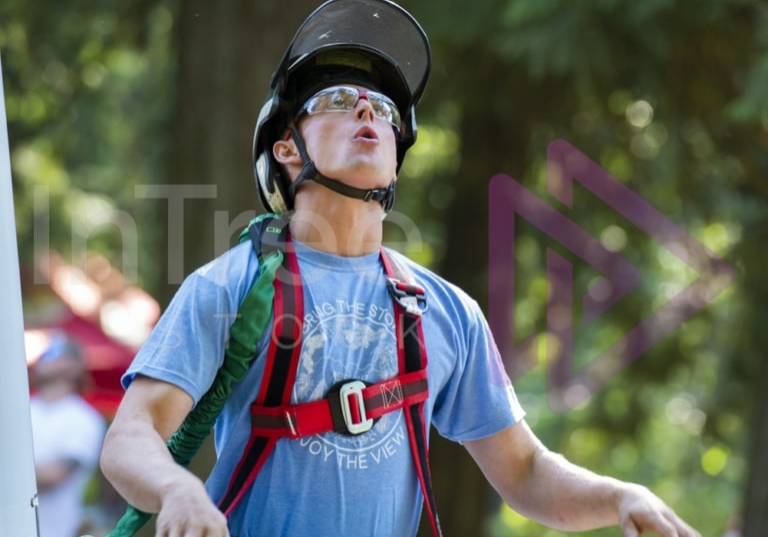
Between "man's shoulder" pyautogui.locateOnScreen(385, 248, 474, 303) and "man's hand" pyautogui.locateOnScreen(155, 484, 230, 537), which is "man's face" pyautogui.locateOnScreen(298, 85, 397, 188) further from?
"man's hand" pyautogui.locateOnScreen(155, 484, 230, 537)

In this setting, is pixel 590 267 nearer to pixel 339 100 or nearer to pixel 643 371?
pixel 643 371

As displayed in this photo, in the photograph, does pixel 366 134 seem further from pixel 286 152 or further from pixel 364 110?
pixel 286 152

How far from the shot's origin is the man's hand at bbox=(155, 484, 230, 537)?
7.14 ft

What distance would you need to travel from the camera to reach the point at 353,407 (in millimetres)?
2758

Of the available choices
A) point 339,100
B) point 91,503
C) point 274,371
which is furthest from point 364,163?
point 91,503

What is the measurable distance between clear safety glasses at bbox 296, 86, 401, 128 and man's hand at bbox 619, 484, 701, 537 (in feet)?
3.59

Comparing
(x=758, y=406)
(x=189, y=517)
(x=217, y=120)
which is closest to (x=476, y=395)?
(x=189, y=517)

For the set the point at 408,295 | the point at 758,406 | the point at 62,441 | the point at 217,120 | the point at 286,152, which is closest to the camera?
the point at 408,295

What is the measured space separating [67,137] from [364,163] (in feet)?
24.8

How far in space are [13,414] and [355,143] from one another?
1.07 meters

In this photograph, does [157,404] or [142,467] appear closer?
[142,467]

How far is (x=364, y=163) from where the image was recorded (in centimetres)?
297

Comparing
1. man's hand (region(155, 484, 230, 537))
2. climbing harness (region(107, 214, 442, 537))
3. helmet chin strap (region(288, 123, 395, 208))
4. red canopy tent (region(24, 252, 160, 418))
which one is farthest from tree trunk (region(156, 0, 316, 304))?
man's hand (region(155, 484, 230, 537))

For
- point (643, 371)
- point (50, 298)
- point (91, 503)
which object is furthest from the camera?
point (50, 298)
